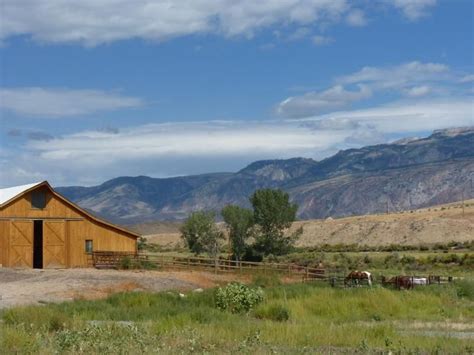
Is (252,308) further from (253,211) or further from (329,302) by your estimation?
(253,211)

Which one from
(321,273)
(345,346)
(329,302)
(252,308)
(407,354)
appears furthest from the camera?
(321,273)

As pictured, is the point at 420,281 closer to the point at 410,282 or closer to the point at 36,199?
the point at 410,282

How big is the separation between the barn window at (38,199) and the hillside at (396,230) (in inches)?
2623

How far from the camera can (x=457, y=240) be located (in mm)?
101938

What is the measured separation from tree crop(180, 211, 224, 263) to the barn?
1214 inches

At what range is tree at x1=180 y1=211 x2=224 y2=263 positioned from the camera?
81.9 m

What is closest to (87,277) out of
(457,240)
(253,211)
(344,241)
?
(253,211)

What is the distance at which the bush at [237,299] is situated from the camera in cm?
2448

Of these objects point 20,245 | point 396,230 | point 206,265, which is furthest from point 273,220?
point 396,230

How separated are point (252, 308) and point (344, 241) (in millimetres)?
95626

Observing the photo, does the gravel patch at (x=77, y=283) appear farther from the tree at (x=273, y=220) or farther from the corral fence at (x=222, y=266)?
the tree at (x=273, y=220)

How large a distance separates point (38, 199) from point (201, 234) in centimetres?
3499

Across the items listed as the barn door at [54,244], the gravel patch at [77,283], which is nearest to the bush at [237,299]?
the gravel patch at [77,283]

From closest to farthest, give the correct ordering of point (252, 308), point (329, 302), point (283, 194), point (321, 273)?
point (252, 308) < point (329, 302) < point (321, 273) < point (283, 194)
